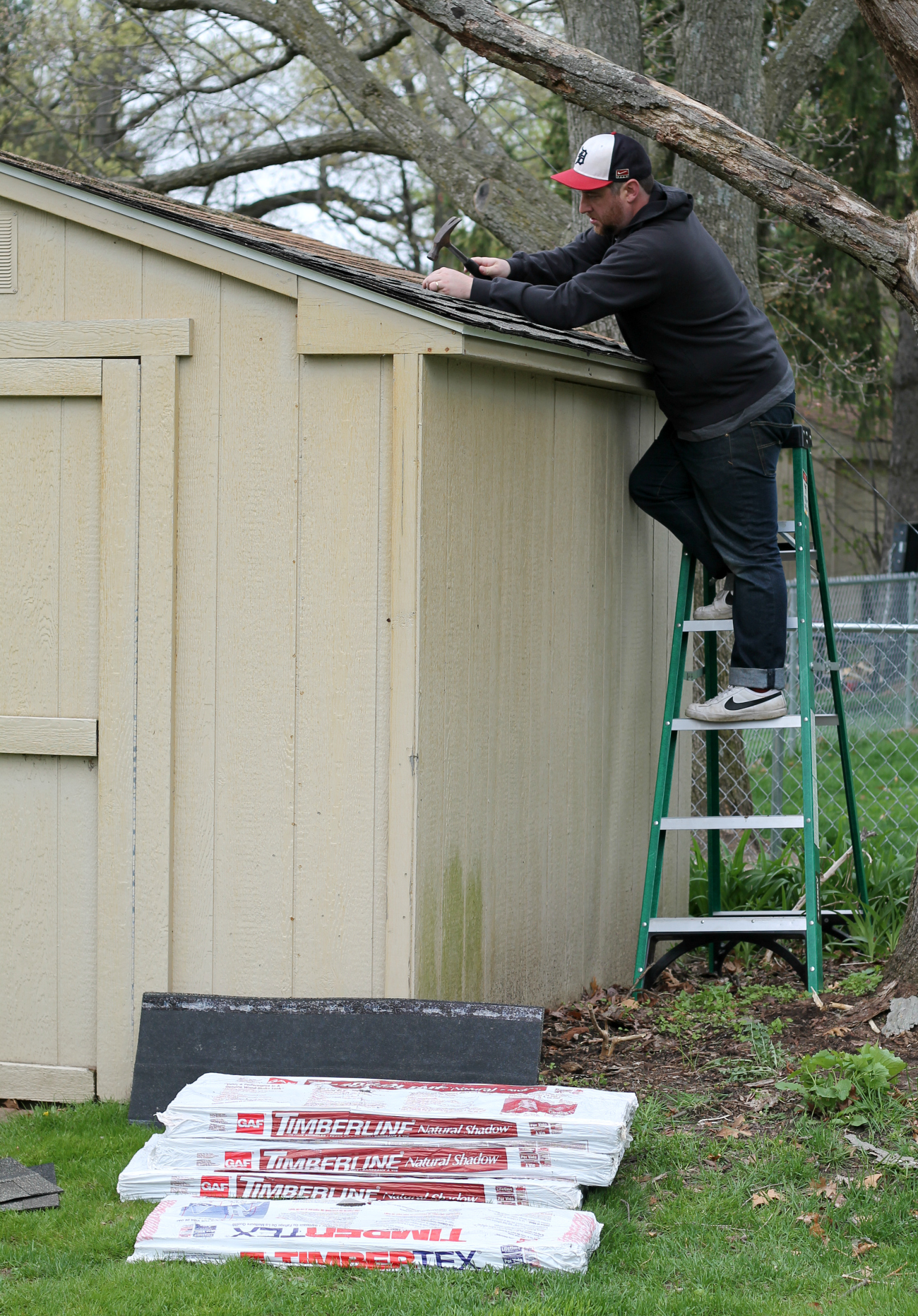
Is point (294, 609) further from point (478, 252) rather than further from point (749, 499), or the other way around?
point (478, 252)

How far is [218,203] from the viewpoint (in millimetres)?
17188

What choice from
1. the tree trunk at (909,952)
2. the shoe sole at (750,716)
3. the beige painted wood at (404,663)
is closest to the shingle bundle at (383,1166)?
the beige painted wood at (404,663)

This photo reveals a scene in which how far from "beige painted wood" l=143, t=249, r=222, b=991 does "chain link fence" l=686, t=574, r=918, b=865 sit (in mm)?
2790

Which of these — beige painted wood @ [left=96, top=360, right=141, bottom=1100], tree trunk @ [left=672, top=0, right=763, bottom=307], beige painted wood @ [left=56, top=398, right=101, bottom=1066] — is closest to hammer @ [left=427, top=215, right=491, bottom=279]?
beige painted wood @ [left=96, top=360, right=141, bottom=1100]

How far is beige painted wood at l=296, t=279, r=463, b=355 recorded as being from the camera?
4184mm

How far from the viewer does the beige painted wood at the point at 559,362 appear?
4324 mm

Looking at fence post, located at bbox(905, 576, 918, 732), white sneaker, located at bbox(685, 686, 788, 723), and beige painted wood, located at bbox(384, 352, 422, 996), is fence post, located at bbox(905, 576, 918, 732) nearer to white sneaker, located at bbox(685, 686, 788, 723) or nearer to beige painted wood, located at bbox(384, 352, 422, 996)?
white sneaker, located at bbox(685, 686, 788, 723)

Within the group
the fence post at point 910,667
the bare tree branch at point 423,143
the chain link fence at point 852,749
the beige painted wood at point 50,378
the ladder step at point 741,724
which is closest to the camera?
the beige painted wood at point 50,378

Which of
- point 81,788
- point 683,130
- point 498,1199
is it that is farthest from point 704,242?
point 498,1199

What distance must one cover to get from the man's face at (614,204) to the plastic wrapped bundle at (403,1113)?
9.98 ft

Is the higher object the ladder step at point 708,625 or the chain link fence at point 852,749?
the ladder step at point 708,625

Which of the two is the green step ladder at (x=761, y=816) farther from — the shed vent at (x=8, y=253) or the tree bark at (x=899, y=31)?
the shed vent at (x=8, y=253)

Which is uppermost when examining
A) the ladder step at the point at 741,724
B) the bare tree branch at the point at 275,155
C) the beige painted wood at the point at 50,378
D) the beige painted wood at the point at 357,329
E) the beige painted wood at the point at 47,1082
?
the bare tree branch at the point at 275,155

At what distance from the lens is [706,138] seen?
16.8 ft
